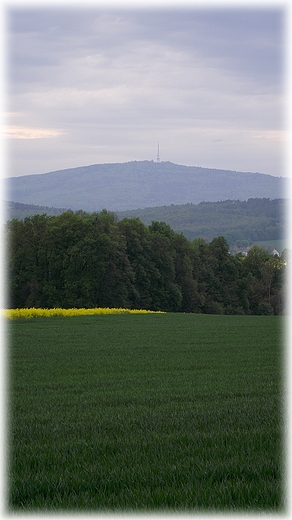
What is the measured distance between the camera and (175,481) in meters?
6.92

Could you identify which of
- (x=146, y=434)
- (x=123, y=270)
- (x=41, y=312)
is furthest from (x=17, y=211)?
(x=146, y=434)

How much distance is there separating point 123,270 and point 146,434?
64751mm

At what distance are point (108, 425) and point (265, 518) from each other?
4.60 metres

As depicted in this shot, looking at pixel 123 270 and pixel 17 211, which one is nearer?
pixel 17 211

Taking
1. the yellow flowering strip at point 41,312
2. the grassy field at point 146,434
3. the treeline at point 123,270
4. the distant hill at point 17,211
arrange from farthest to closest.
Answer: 1. the treeline at point 123,270
2. the yellow flowering strip at point 41,312
3. the distant hill at point 17,211
4. the grassy field at point 146,434

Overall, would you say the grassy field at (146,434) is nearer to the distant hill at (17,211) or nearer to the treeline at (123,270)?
the distant hill at (17,211)

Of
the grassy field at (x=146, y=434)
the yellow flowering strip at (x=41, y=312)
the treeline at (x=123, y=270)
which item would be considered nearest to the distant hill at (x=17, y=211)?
the treeline at (x=123, y=270)

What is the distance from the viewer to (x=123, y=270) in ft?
243

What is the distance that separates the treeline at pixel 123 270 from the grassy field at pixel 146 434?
48.0 metres

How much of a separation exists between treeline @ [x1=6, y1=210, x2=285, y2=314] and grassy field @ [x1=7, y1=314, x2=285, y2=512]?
48.0 metres

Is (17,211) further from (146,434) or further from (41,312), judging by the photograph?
(146,434)

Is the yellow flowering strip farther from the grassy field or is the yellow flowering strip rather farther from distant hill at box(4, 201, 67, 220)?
the grassy field

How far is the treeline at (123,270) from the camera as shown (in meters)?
70.2

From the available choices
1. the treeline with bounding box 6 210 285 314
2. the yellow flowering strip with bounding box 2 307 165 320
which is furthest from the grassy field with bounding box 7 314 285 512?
the treeline with bounding box 6 210 285 314
